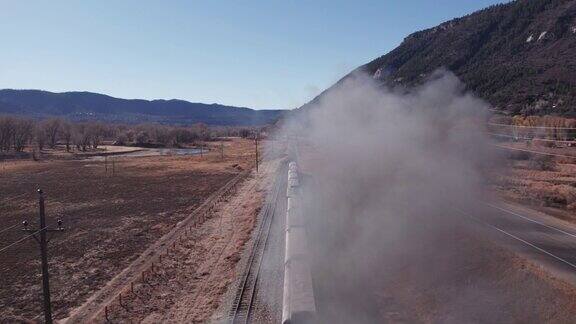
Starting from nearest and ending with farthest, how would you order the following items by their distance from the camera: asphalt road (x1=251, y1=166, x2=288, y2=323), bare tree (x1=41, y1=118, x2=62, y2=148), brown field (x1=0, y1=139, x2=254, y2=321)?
asphalt road (x1=251, y1=166, x2=288, y2=323) → brown field (x1=0, y1=139, x2=254, y2=321) → bare tree (x1=41, y1=118, x2=62, y2=148)

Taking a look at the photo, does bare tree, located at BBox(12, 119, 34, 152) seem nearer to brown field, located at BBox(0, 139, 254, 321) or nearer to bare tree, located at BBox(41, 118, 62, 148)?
bare tree, located at BBox(41, 118, 62, 148)

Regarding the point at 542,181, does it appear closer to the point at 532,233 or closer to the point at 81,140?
the point at 532,233

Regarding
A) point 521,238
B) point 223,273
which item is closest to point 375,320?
point 223,273

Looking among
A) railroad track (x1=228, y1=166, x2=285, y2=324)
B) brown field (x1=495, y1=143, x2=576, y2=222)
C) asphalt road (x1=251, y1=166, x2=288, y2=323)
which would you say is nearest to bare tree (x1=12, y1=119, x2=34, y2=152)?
railroad track (x1=228, y1=166, x2=285, y2=324)

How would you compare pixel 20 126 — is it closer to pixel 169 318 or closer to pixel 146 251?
pixel 146 251

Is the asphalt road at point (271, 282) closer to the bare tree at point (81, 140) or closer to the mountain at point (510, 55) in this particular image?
the mountain at point (510, 55)

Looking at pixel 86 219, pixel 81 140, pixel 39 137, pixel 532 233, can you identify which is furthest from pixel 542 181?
pixel 81 140

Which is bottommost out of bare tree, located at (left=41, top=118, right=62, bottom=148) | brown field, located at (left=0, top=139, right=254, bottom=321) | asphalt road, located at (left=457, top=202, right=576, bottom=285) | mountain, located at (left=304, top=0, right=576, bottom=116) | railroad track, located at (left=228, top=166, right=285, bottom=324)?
brown field, located at (left=0, top=139, right=254, bottom=321)
